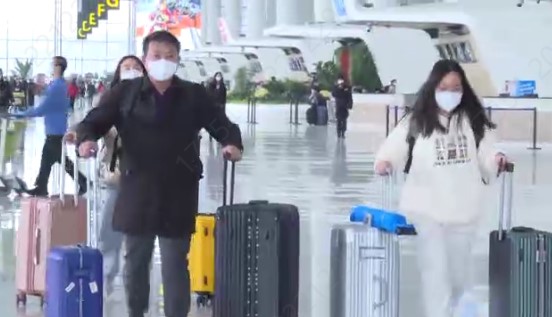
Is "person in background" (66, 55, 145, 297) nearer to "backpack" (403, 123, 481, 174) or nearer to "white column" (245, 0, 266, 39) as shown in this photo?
"backpack" (403, 123, 481, 174)

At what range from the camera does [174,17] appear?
355 feet

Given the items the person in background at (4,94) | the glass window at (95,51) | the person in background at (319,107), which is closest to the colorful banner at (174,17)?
the glass window at (95,51)

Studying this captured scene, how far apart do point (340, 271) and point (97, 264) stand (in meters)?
1.03

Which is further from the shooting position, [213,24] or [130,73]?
[213,24]

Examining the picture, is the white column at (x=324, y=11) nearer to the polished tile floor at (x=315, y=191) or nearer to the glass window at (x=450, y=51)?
the glass window at (x=450, y=51)

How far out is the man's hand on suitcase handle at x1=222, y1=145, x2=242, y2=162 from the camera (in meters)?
5.32

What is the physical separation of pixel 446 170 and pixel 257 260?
0.99 metres

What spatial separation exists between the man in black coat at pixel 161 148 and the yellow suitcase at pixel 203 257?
1.10 m

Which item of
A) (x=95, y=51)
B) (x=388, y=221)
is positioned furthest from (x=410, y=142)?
(x=95, y=51)

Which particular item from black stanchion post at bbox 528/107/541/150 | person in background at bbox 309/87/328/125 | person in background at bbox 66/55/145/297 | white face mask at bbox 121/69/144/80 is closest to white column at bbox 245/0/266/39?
person in background at bbox 309/87/328/125

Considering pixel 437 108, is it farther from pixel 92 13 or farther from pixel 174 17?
pixel 174 17

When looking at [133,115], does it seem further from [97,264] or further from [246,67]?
[246,67]

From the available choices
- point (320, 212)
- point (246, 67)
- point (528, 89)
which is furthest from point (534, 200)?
point (246, 67)

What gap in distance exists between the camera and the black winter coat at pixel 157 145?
5258 mm
